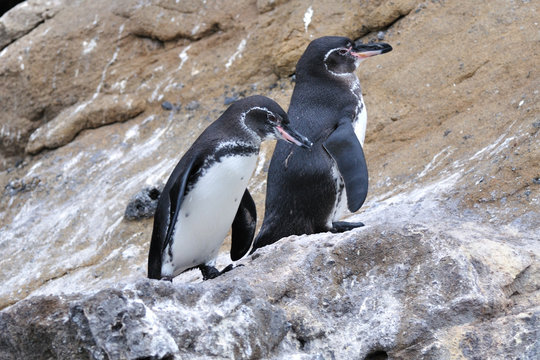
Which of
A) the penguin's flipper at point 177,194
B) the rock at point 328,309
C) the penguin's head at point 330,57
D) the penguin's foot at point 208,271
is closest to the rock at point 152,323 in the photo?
the rock at point 328,309

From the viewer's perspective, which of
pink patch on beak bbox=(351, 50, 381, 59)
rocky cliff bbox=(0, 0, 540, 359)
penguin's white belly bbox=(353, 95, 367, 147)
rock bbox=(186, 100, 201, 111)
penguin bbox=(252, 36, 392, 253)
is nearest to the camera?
rocky cliff bbox=(0, 0, 540, 359)

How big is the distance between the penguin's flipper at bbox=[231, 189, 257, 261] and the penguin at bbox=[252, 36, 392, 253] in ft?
0.20

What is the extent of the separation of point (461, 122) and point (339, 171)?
2037mm

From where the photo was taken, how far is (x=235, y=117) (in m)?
4.66

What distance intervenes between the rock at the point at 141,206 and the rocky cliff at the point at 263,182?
0.03 meters

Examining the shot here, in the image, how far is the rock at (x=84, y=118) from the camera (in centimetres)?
884

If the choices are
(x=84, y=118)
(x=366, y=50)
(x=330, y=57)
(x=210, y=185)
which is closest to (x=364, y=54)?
(x=366, y=50)

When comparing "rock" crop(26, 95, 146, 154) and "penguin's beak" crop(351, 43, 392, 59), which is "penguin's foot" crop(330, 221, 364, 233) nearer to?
"penguin's beak" crop(351, 43, 392, 59)

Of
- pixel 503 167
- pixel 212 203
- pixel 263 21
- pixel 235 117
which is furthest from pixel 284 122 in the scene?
pixel 263 21

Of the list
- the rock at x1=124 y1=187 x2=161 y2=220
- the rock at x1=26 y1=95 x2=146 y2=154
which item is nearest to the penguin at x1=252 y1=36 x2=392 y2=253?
the rock at x1=124 y1=187 x2=161 y2=220

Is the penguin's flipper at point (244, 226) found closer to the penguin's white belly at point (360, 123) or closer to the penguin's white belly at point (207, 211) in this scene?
the penguin's white belly at point (207, 211)

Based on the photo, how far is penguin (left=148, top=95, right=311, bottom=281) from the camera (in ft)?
15.0

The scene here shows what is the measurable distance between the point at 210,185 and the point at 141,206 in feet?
10.1

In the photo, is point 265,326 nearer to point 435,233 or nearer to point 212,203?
point 435,233
